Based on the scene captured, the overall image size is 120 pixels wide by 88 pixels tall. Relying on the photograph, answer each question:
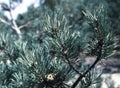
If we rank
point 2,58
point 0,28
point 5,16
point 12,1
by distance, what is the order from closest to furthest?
point 2,58 < point 0,28 < point 12,1 < point 5,16

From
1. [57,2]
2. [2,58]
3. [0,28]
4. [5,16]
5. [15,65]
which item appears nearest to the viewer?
[15,65]

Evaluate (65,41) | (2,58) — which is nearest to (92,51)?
(65,41)

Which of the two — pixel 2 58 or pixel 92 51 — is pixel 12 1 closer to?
pixel 2 58

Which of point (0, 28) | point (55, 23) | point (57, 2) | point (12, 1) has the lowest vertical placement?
point (55, 23)

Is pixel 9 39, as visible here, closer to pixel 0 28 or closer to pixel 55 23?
pixel 55 23

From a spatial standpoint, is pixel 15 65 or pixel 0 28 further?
pixel 0 28

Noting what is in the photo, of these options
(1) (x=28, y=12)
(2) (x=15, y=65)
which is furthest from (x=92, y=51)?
(1) (x=28, y=12)

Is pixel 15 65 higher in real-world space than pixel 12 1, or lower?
lower

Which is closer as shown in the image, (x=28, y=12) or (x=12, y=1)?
(x=12, y=1)

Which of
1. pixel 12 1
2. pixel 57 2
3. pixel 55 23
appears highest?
pixel 57 2
